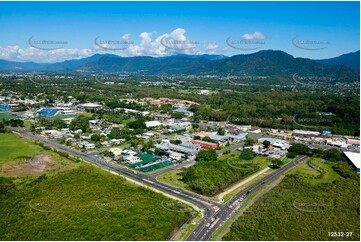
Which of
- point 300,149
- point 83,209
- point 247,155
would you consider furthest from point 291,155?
point 83,209

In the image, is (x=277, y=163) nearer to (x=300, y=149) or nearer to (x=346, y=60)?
(x=300, y=149)

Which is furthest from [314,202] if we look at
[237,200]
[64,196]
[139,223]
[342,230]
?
[64,196]

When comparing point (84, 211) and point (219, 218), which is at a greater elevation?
point (84, 211)

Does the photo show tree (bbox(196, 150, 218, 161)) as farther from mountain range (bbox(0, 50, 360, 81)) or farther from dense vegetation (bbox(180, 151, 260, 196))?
mountain range (bbox(0, 50, 360, 81))

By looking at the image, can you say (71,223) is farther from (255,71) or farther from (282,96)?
(255,71)

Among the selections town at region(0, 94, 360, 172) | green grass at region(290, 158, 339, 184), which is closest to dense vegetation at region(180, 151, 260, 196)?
green grass at region(290, 158, 339, 184)
